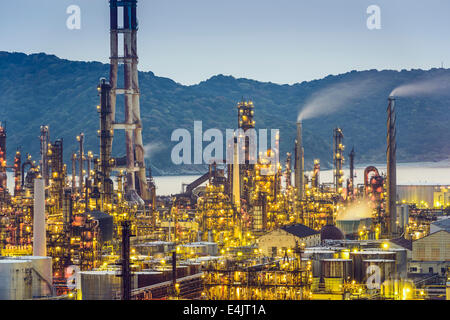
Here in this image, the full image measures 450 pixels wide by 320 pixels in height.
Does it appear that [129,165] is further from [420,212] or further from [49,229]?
[49,229]

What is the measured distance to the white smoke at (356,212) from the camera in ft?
198

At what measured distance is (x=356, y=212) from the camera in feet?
207

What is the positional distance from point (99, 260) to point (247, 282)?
11.1 meters

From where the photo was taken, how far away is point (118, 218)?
52.0 m

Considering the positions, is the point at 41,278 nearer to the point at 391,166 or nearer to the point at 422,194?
the point at 391,166

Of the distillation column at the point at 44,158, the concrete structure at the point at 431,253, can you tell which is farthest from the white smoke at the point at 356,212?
the distillation column at the point at 44,158

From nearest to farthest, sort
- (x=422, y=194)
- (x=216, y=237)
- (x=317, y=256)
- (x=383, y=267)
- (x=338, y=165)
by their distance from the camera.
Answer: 1. (x=383, y=267)
2. (x=317, y=256)
3. (x=216, y=237)
4. (x=338, y=165)
5. (x=422, y=194)

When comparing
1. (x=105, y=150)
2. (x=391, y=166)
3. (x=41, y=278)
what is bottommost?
(x=41, y=278)

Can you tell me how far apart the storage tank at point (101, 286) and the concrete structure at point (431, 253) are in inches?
621

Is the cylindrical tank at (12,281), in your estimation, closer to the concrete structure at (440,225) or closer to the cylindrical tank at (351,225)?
the concrete structure at (440,225)

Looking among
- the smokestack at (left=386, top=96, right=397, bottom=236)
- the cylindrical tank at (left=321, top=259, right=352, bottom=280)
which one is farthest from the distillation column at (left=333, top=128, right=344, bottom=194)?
the cylindrical tank at (left=321, top=259, right=352, bottom=280)

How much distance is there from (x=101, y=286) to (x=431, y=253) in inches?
695

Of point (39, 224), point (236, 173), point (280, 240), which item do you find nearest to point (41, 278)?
point (39, 224)

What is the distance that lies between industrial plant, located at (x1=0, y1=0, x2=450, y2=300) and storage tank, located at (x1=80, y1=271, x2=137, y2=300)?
0.04 metres
